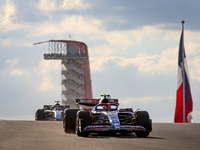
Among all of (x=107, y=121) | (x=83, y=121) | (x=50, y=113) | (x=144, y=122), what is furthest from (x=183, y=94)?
(x=83, y=121)

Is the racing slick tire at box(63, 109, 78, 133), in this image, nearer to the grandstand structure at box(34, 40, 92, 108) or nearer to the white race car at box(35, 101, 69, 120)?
the white race car at box(35, 101, 69, 120)

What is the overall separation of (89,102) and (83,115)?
222 inches

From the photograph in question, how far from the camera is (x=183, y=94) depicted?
54.8 m

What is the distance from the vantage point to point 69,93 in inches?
4574

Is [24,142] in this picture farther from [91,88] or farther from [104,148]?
[91,88]

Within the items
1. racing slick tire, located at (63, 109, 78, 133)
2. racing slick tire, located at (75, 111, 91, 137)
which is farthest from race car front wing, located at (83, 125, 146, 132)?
racing slick tire, located at (63, 109, 78, 133)

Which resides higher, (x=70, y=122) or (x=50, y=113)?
(x=50, y=113)

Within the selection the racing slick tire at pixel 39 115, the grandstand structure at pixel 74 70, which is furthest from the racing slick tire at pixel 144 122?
the grandstand structure at pixel 74 70

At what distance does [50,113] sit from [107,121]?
22781 millimetres

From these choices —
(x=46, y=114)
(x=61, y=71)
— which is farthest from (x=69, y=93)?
(x=46, y=114)

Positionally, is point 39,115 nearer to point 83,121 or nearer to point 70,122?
point 70,122

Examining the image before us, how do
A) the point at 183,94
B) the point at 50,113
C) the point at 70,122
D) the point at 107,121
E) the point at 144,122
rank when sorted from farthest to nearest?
the point at 183,94 < the point at 50,113 < the point at 70,122 < the point at 107,121 < the point at 144,122

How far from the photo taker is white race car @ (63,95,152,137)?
19.8 m

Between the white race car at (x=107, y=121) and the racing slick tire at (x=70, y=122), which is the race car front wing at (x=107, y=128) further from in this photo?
the racing slick tire at (x=70, y=122)
